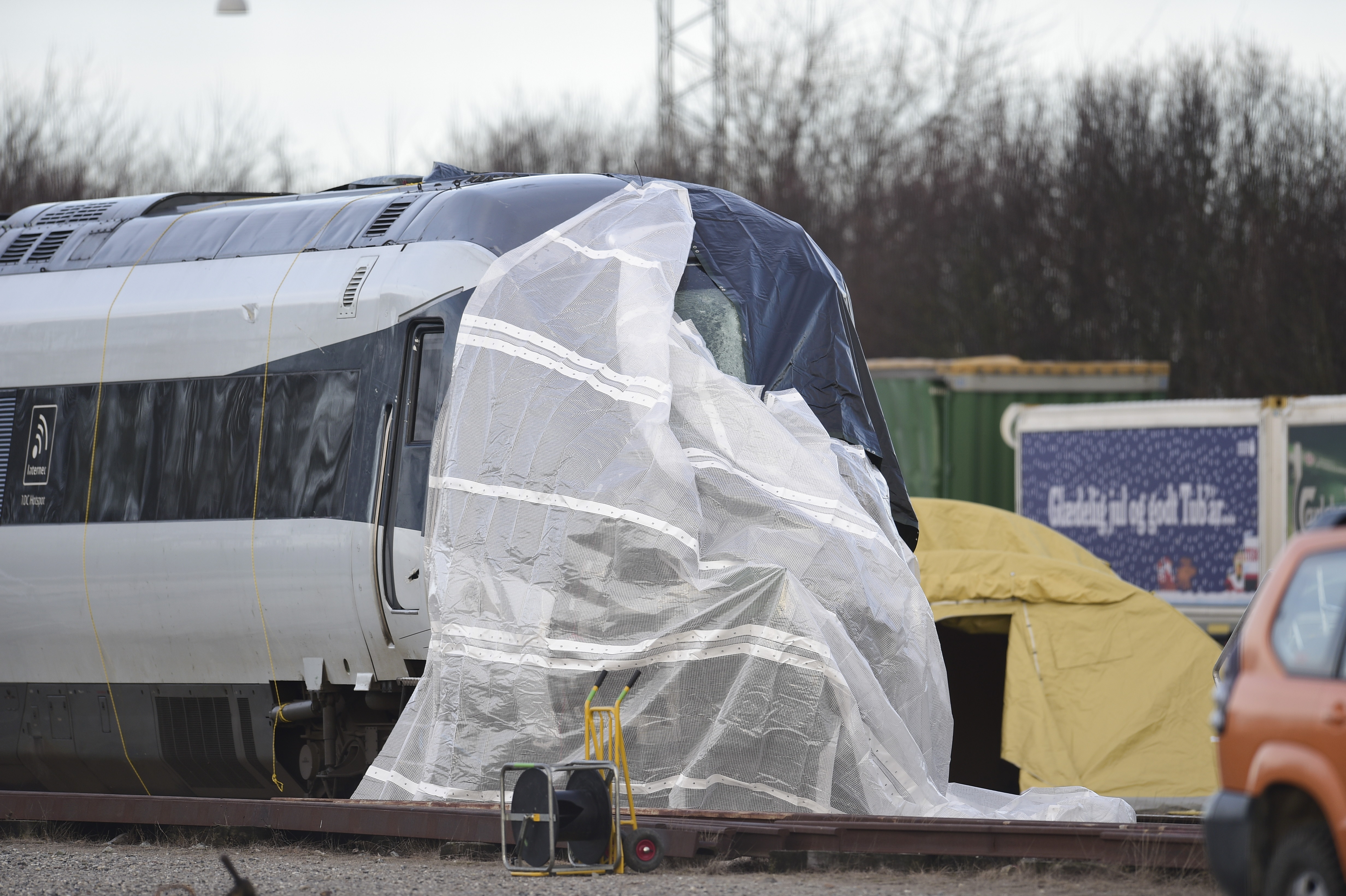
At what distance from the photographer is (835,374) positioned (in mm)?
9062

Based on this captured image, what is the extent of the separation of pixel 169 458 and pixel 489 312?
97.2 inches

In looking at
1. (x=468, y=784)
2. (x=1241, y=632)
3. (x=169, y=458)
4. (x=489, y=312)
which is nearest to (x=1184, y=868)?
(x=1241, y=632)

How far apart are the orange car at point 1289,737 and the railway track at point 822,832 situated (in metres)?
1.57

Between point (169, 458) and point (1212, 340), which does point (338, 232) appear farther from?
point (1212, 340)

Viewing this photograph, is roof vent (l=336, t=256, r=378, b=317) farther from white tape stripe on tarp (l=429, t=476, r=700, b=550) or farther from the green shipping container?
the green shipping container

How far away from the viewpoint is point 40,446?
10172mm

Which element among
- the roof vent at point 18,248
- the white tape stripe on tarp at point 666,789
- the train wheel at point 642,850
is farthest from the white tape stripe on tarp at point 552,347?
the roof vent at point 18,248

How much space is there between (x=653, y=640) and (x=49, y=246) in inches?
222

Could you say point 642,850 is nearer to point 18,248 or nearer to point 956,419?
point 18,248

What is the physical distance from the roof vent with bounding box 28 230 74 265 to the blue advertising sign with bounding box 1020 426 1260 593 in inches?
380

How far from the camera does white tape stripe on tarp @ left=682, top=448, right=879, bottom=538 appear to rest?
811 centimetres

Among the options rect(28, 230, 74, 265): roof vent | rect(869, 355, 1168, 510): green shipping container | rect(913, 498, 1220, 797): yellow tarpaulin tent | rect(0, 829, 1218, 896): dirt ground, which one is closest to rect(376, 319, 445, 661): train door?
rect(0, 829, 1218, 896): dirt ground

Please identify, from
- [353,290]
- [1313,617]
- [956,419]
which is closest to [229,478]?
[353,290]

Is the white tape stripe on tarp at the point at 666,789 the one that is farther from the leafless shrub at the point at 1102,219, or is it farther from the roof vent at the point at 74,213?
the leafless shrub at the point at 1102,219
